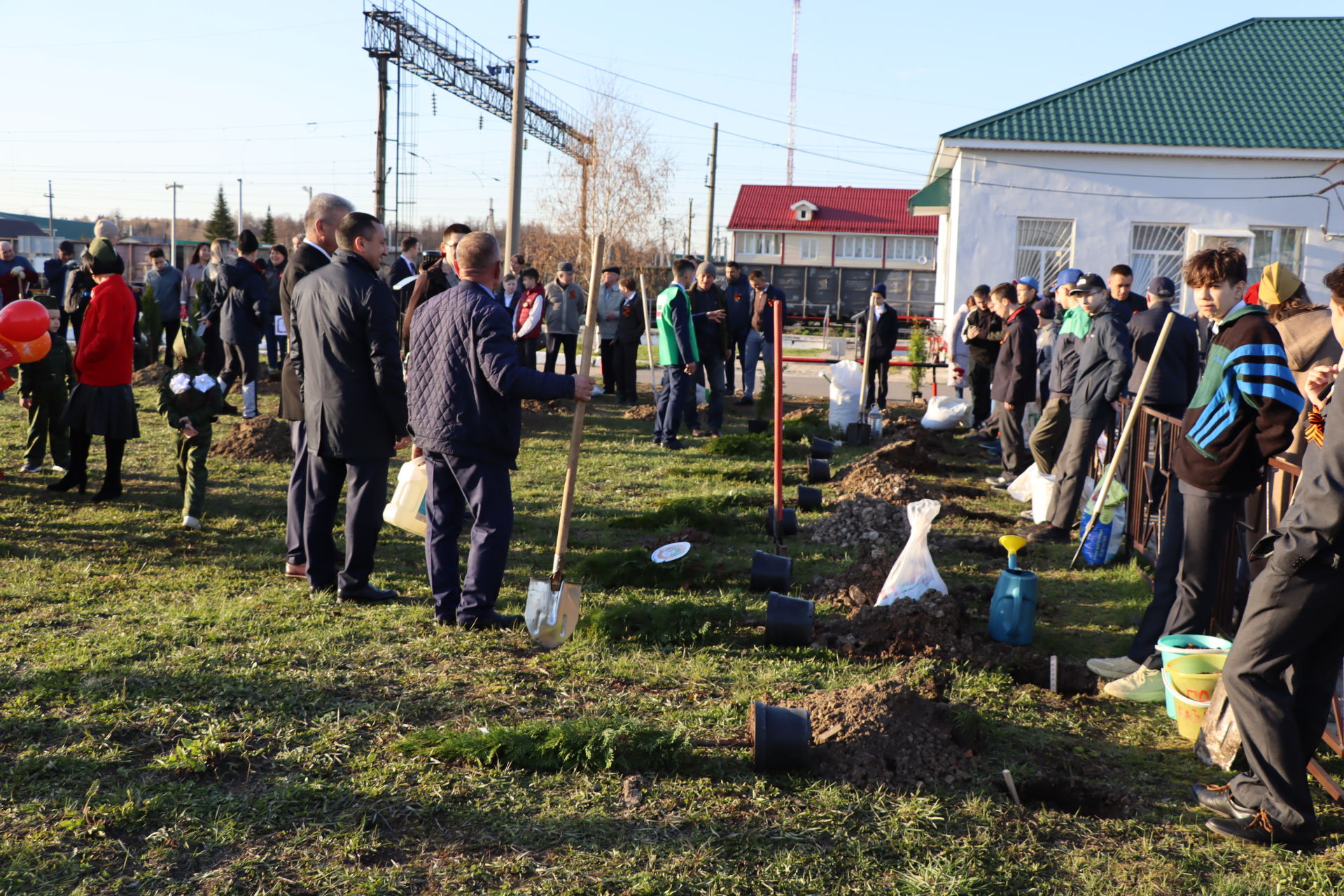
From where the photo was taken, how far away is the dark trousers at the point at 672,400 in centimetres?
1128

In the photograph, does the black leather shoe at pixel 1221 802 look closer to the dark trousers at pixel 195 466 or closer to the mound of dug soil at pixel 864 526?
the mound of dug soil at pixel 864 526

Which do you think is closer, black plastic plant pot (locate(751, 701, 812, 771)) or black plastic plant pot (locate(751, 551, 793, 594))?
black plastic plant pot (locate(751, 701, 812, 771))

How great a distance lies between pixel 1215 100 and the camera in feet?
70.9

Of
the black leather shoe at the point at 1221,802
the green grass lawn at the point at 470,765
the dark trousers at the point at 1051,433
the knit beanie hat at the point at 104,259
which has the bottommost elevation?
the green grass lawn at the point at 470,765

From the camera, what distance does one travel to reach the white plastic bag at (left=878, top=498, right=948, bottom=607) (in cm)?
560

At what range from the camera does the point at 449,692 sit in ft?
14.9

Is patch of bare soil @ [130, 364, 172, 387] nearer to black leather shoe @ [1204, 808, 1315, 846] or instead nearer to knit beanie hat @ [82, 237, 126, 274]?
knit beanie hat @ [82, 237, 126, 274]

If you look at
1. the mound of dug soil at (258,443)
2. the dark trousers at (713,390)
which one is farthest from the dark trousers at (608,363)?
the mound of dug soil at (258,443)

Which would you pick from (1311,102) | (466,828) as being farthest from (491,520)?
(1311,102)

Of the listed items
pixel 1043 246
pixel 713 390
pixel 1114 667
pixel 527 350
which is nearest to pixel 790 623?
pixel 1114 667

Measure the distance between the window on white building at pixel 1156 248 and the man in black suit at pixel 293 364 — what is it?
18756mm

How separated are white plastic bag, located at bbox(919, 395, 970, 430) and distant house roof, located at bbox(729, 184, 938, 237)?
44.4 metres

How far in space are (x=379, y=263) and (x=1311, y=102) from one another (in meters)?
22.5

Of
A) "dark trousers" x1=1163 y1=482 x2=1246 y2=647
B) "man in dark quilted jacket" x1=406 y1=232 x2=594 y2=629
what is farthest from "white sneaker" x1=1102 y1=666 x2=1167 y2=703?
"man in dark quilted jacket" x1=406 y1=232 x2=594 y2=629
